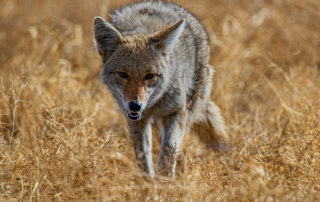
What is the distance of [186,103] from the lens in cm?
448

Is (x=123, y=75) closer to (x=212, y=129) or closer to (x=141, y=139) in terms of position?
(x=141, y=139)

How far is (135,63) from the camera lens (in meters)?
3.84

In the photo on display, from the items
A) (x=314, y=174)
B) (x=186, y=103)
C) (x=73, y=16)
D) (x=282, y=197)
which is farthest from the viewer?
(x=73, y=16)

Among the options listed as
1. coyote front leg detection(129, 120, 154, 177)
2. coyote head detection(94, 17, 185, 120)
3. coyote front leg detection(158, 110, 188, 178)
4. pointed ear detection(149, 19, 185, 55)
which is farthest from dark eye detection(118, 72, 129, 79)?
coyote front leg detection(158, 110, 188, 178)

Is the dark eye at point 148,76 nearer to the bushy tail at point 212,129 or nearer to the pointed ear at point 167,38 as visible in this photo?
the pointed ear at point 167,38

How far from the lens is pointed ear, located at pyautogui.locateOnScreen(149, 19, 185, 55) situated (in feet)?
12.7

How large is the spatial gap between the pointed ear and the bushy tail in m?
1.34

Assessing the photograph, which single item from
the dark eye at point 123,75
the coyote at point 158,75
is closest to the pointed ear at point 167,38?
the coyote at point 158,75

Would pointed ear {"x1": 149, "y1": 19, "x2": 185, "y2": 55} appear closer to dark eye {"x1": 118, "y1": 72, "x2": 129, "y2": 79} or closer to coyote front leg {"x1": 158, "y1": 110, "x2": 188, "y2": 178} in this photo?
dark eye {"x1": 118, "y1": 72, "x2": 129, "y2": 79}

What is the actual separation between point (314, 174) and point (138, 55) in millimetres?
2047

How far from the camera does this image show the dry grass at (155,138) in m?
3.32

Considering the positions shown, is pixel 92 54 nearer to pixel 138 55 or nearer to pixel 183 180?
pixel 138 55

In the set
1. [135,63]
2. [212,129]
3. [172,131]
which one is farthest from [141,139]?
[212,129]

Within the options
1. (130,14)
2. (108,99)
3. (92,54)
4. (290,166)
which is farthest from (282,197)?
(92,54)
